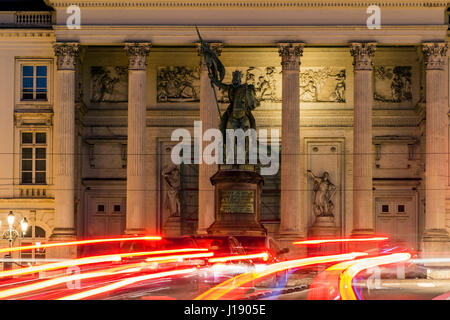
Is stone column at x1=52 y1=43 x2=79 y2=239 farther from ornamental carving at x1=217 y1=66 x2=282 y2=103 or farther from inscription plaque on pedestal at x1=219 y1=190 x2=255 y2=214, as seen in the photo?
inscription plaque on pedestal at x1=219 y1=190 x2=255 y2=214

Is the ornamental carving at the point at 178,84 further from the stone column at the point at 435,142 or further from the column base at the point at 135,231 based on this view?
the stone column at the point at 435,142

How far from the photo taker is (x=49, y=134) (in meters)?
57.7

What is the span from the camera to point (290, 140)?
54.7 metres

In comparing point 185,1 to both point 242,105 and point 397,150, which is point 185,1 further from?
point 242,105

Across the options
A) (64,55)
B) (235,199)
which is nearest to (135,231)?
(64,55)

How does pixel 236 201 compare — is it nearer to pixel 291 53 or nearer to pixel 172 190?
pixel 291 53

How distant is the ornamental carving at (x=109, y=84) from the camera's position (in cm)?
6078

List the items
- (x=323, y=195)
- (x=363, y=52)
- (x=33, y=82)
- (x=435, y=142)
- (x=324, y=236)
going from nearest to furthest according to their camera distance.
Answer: (x=435, y=142) → (x=363, y=52) → (x=33, y=82) → (x=324, y=236) → (x=323, y=195)

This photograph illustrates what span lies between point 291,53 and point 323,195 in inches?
371

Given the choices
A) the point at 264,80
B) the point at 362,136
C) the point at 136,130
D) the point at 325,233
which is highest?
the point at 264,80

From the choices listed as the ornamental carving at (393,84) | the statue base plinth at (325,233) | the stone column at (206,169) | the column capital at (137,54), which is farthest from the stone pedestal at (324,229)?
the column capital at (137,54)

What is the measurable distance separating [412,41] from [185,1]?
488 inches

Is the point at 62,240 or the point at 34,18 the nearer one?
the point at 62,240

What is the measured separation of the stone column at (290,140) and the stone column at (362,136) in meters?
3.04
